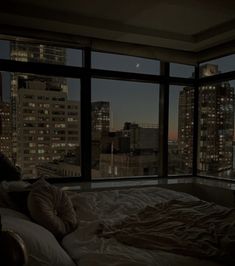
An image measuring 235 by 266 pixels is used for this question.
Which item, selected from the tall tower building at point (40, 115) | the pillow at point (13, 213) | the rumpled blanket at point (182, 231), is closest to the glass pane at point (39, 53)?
the tall tower building at point (40, 115)

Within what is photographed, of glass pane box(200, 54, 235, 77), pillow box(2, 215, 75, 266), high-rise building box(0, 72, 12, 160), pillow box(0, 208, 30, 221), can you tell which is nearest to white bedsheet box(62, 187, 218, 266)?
pillow box(2, 215, 75, 266)

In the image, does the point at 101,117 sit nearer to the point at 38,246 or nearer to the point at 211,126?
the point at 211,126

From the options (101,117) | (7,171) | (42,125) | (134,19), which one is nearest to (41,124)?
(42,125)

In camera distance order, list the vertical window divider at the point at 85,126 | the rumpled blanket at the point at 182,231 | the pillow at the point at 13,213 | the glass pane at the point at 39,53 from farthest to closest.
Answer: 1. the vertical window divider at the point at 85,126
2. the glass pane at the point at 39,53
3. the pillow at the point at 13,213
4. the rumpled blanket at the point at 182,231

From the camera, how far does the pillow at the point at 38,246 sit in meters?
1.30

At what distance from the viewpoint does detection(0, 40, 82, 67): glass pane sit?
3.47 meters

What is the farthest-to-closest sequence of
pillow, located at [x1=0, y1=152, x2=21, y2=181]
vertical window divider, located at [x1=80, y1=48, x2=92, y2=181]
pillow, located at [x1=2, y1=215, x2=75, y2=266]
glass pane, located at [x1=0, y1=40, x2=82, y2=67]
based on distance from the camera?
vertical window divider, located at [x1=80, y1=48, x2=92, y2=181] → glass pane, located at [x1=0, y1=40, x2=82, y2=67] → pillow, located at [x1=0, y1=152, x2=21, y2=181] → pillow, located at [x1=2, y1=215, x2=75, y2=266]

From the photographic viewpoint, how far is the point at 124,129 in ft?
14.0

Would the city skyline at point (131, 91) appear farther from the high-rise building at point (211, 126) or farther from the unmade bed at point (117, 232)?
the unmade bed at point (117, 232)

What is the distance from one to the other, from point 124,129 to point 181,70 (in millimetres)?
1344

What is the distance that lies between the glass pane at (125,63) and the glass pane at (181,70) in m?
0.26

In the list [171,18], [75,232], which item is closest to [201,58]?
[171,18]

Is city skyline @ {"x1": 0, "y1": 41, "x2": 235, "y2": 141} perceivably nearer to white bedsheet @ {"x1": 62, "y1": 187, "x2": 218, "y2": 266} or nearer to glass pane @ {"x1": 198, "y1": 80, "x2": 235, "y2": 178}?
glass pane @ {"x1": 198, "y1": 80, "x2": 235, "y2": 178}

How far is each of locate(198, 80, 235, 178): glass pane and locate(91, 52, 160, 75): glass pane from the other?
0.96m
